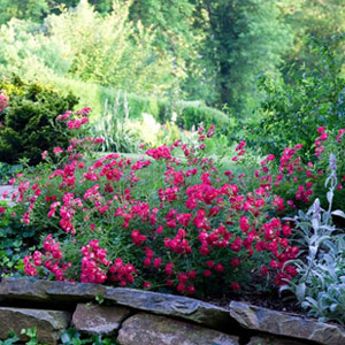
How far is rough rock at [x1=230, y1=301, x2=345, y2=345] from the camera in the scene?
111 inches

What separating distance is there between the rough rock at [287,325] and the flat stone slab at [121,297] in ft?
0.41

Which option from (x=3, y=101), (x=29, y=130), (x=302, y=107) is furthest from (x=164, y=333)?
(x=3, y=101)

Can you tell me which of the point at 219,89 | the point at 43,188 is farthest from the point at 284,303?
the point at 219,89

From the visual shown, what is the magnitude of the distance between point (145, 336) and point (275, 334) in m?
0.66

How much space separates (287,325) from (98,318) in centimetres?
100

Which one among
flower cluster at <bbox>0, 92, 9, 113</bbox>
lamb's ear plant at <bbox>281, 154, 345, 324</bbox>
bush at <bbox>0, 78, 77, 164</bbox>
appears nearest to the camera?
lamb's ear plant at <bbox>281, 154, 345, 324</bbox>

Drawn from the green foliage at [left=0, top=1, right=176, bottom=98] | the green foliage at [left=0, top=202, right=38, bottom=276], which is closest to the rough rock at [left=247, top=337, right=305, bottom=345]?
the green foliage at [left=0, top=202, right=38, bottom=276]

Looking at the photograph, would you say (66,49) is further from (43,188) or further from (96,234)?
(96,234)

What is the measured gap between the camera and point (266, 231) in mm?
3301

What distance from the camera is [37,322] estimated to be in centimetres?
340

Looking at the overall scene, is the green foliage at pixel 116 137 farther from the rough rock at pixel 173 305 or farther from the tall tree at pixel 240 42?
the tall tree at pixel 240 42

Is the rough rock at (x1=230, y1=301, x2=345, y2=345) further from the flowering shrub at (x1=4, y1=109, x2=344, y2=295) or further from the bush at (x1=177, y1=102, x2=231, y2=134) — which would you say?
the bush at (x1=177, y1=102, x2=231, y2=134)

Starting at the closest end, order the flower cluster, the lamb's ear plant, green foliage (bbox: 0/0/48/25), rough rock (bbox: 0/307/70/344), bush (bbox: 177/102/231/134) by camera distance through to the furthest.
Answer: the lamb's ear plant, rough rock (bbox: 0/307/70/344), the flower cluster, bush (bbox: 177/102/231/134), green foliage (bbox: 0/0/48/25)

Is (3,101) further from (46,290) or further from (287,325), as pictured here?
(287,325)
